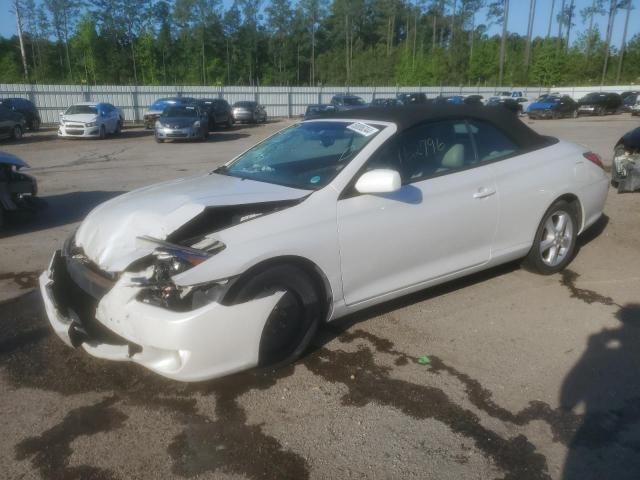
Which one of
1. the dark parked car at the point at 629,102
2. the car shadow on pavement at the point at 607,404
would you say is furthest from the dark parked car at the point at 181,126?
the dark parked car at the point at 629,102

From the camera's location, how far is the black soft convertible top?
13.7 feet

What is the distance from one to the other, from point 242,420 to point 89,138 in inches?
893

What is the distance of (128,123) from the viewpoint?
1309 inches

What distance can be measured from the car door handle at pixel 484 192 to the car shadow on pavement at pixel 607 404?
50.2 inches

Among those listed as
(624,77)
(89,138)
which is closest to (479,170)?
(89,138)

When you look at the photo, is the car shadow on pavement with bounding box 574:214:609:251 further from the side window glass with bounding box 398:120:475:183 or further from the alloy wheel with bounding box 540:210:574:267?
the side window glass with bounding box 398:120:475:183

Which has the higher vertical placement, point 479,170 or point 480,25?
point 480,25

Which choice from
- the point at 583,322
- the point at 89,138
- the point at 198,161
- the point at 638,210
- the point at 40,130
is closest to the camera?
the point at 583,322

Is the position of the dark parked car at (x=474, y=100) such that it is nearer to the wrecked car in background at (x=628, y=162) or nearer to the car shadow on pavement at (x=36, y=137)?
the wrecked car in background at (x=628, y=162)

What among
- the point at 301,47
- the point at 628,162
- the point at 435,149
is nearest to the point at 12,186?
the point at 435,149

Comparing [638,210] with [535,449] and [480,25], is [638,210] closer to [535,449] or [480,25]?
[535,449]

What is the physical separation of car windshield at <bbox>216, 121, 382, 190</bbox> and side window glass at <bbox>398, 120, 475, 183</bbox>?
30 cm

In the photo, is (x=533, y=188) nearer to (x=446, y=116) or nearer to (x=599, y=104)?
(x=446, y=116)

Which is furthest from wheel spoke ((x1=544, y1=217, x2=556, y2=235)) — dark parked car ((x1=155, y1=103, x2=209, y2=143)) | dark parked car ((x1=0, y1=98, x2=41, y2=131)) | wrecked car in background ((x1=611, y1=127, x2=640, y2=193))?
dark parked car ((x1=0, y1=98, x2=41, y2=131))
